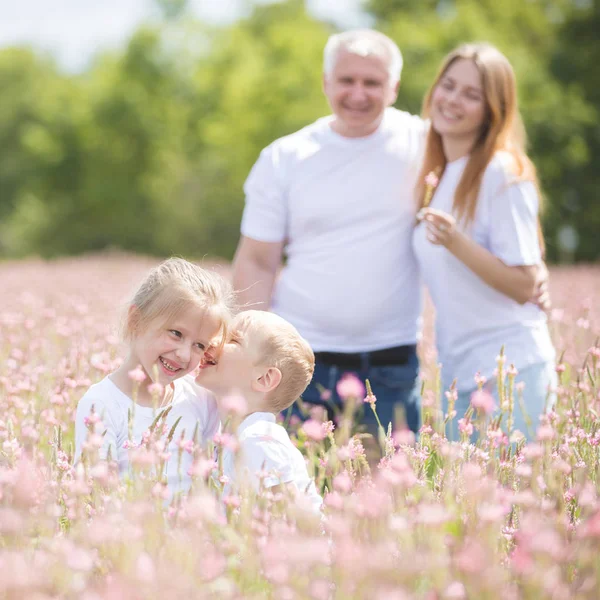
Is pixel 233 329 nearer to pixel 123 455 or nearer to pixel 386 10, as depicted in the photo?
pixel 123 455

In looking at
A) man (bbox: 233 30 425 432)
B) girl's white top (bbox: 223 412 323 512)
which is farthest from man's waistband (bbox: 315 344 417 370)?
girl's white top (bbox: 223 412 323 512)

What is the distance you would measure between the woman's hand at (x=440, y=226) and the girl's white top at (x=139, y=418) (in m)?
1.16

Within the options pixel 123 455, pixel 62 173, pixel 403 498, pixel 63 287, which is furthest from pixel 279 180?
pixel 62 173

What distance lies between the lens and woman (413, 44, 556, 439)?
3.75m

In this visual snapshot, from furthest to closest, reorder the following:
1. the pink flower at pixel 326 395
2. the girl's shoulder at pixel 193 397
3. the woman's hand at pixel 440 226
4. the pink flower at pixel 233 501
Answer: the pink flower at pixel 326 395 → the woman's hand at pixel 440 226 → the girl's shoulder at pixel 193 397 → the pink flower at pixel 233 501

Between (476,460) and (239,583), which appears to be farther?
(476,460)

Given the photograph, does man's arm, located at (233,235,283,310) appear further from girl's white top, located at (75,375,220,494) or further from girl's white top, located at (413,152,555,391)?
girl's white top, located at (75,375,220,494)

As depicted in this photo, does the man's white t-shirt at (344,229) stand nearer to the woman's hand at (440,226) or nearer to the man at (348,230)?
the man at (348,230)

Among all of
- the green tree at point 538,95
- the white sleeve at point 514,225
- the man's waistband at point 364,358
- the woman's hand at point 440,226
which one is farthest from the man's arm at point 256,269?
the green tree at point 538,95

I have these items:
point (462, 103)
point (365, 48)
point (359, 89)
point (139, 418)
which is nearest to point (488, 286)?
point (462, 103)

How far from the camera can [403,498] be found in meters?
2.18

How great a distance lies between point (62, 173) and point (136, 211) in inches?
170

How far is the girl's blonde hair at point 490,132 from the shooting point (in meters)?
3.85

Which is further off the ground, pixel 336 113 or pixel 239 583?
pixel 336 113
